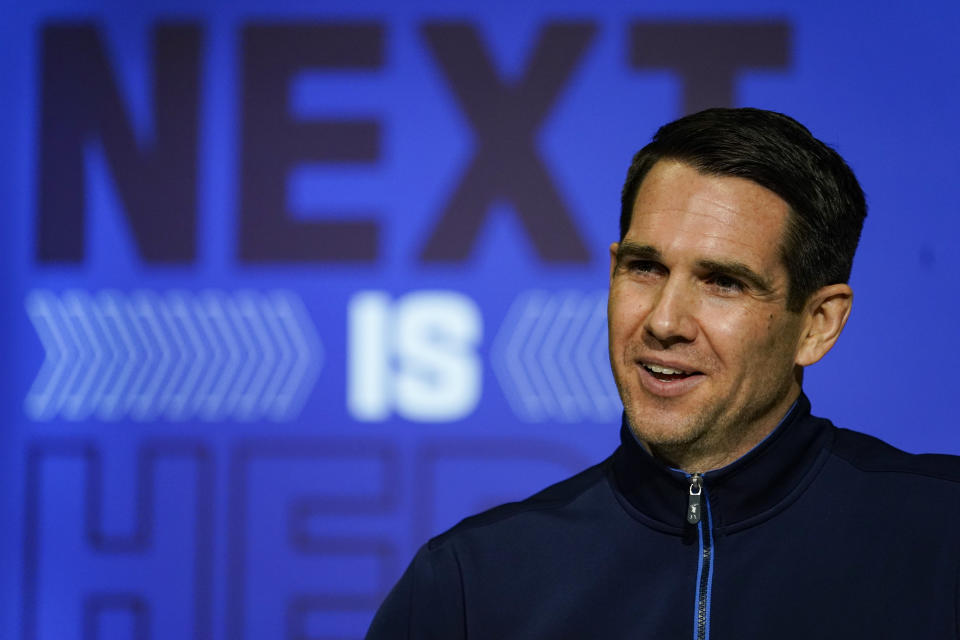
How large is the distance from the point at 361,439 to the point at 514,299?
0.55 meters

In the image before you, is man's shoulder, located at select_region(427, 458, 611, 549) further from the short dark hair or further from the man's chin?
the short dark hair

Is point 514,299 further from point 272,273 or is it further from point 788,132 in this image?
point 788,132

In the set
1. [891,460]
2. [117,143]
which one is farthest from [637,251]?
[117,143]

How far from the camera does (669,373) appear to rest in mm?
1238

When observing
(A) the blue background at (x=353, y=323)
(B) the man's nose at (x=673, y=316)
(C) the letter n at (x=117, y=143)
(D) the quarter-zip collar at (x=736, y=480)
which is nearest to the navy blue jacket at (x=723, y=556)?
(D) the quarter-zip collar at (x=736, y=480)

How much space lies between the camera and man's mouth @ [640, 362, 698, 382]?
124cm

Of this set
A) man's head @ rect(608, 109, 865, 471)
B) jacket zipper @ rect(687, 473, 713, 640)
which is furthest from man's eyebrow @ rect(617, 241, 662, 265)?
jacket zipper @ rect(687, 473, 713, 640)

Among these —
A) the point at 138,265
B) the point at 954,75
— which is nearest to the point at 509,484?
the point at 138,265

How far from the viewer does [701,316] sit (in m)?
1.25

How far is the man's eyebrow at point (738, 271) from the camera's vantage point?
1237 mm

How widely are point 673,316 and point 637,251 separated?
3.8 inches

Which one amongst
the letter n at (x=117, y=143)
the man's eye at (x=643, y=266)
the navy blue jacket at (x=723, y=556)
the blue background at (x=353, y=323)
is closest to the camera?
the navy blue jacket at (x=723, y=556)

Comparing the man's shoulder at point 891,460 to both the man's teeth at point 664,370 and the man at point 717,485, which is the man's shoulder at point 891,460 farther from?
the man's teeth at point 664,370

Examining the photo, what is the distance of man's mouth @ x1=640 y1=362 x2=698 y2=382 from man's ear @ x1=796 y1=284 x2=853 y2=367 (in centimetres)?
19
